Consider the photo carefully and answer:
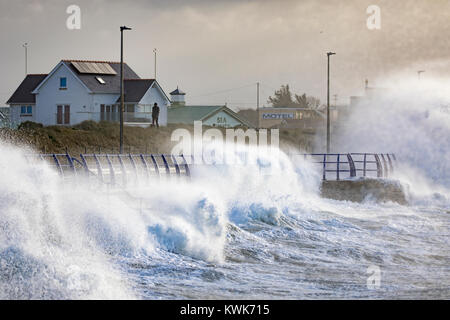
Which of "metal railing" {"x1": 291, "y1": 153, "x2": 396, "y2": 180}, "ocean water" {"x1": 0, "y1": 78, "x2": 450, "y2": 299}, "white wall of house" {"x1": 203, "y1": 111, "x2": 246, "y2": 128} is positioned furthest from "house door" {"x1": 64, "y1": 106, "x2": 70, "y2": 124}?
"ocean water" {"x1": 0, "y1": 78, "x2": 450, "y2": 299}

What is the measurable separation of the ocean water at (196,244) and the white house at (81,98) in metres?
28.8

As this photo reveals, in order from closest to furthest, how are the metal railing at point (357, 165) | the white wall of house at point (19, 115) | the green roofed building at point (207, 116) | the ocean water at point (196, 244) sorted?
the ocean water at point (196, 244), the metal railing at point (357, 165), the white wall of house at point (19, 115), the green roofed building at point (207, 116)

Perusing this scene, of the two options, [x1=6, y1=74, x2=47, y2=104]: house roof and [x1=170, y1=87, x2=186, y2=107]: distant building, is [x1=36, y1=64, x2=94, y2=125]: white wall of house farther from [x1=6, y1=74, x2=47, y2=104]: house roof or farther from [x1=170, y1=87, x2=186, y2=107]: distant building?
[x1=170, y1=87, x2=186, y2=107]: distant building

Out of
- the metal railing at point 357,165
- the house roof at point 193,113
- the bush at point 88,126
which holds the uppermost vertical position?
the house roof at point 193,113

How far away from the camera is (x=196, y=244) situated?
1544 centimetres

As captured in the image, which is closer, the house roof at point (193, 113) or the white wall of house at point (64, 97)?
the white wall of house at point (64, 97)

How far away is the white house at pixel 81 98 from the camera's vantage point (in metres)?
51.5

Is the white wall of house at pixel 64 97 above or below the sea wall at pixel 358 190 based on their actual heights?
above

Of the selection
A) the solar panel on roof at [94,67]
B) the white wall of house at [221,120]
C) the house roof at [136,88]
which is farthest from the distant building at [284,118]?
the solar panel on roof at [94,67]

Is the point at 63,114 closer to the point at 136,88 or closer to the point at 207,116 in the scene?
the point at 136,88

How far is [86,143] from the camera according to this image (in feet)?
129

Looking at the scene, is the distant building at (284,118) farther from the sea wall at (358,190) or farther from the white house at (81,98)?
the sea wall at (358,190)

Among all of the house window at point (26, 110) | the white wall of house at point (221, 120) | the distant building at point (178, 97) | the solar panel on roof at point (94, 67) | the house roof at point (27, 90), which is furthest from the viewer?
the distant building at point (178, 97)

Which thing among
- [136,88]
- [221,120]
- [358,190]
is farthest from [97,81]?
[358,190]
